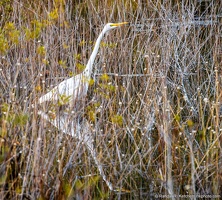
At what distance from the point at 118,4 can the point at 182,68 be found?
2.72 feet

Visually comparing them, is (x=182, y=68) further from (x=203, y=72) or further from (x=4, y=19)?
(x=4, y=19)

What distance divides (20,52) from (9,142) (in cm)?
143

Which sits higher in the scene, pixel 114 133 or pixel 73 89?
pixel 73 89

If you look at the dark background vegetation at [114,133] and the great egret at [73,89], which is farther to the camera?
the great egret at [73,89]

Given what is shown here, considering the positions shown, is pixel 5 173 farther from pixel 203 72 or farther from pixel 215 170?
pixel 203 72

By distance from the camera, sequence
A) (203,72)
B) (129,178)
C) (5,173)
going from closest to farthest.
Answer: (5,173), (129,178), (203,72)

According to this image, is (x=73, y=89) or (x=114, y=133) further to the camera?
(x=73, y=89)

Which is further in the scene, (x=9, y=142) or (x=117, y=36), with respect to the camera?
(x=117, y=36)

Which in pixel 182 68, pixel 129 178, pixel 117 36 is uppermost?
pixel 117 36

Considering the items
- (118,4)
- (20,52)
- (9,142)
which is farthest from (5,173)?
(118,4)

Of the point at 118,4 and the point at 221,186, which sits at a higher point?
the point at 118,4

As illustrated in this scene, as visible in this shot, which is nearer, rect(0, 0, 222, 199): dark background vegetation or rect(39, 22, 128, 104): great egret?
rect(0, 0, 222, 199): dark background vegetation

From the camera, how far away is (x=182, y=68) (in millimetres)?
4113

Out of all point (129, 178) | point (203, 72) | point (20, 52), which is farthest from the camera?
point (203, 72)
